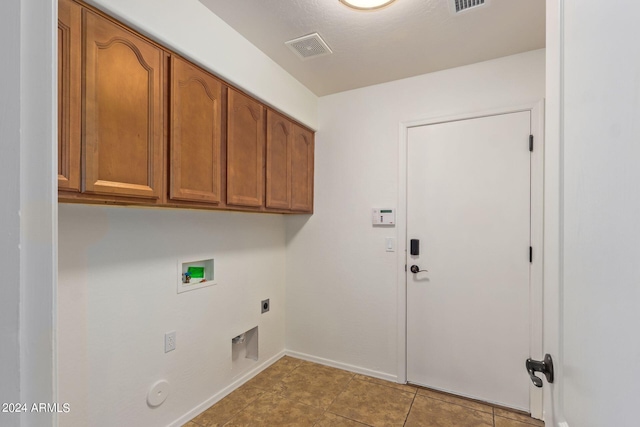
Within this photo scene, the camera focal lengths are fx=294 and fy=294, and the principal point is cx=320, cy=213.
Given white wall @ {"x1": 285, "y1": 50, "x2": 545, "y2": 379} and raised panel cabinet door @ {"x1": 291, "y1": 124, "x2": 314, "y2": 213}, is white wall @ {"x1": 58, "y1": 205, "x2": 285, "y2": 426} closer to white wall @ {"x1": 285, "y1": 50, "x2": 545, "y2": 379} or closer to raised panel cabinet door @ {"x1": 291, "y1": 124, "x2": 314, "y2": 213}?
raised panel cabinet door @ {"x1": 291, "y1": 124, "x2": 314, "y2": 213}

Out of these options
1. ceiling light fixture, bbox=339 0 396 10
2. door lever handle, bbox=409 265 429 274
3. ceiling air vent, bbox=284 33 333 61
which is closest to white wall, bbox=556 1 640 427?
ceiling light fixture, bbox=339 0 396 10

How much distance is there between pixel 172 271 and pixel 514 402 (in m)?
2.50

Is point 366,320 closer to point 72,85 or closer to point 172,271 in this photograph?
point 172,271

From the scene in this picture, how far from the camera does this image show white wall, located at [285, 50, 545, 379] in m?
2.36

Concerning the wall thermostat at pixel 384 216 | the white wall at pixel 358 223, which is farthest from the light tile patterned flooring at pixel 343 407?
the wall thermostat at pixel 384 216

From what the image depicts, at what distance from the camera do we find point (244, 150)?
199 centimetres

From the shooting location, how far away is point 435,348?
231cm

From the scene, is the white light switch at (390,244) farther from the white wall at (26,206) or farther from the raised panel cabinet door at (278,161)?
the white wall at (26,206)

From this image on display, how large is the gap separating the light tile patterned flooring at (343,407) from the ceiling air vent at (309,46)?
2.51 m

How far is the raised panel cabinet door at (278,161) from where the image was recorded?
2229 mm

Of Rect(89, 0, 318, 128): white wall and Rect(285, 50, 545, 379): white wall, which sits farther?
Rect(285, 50, 545, 379): white wall

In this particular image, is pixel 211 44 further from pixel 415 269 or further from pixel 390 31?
pixel 415 269

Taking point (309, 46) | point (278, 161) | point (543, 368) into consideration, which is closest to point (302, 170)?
point (278, 161)

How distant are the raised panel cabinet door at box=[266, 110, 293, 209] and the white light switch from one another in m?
0.88
